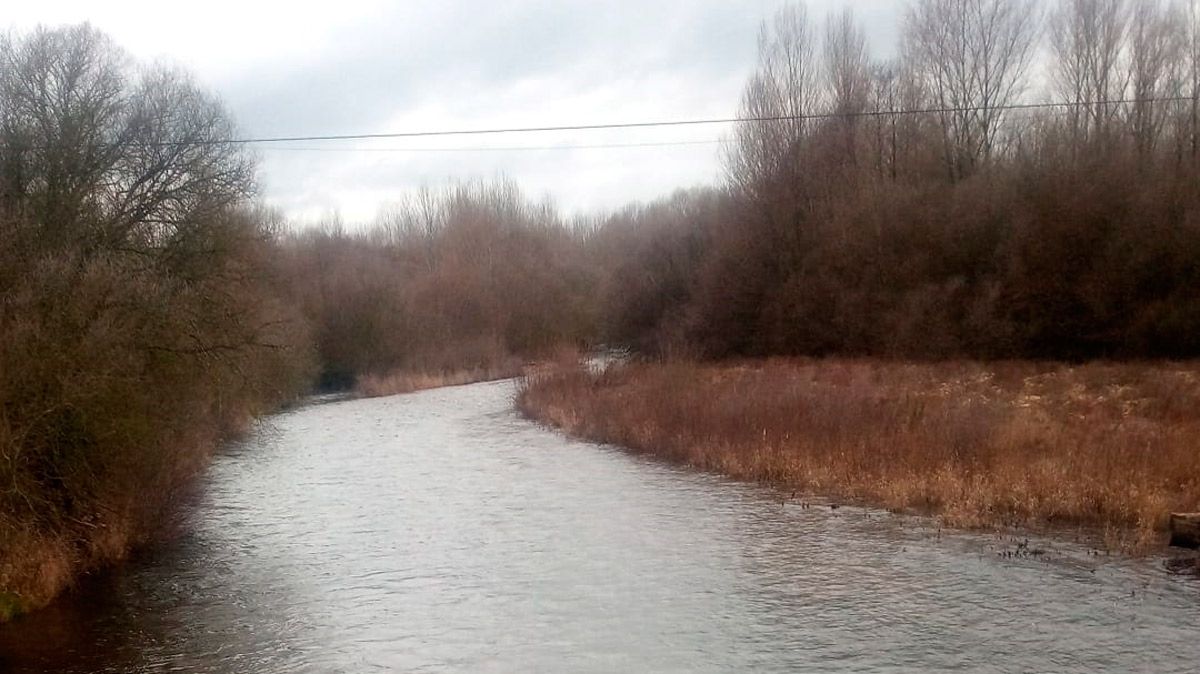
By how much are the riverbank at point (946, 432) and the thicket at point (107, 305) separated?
9.33 m

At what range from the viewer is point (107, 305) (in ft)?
44.9

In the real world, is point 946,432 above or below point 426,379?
below

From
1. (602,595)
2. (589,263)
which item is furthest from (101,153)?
(589,263)

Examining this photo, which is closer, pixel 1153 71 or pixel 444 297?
pixel 1153 71

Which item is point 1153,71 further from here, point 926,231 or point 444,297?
point 444,297

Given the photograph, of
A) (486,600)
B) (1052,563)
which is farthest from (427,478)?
(1052,563)

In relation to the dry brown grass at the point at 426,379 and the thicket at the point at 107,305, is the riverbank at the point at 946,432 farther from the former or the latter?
the dry brown grass at the point at 426,379

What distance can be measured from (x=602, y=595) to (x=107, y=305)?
7.38 metres

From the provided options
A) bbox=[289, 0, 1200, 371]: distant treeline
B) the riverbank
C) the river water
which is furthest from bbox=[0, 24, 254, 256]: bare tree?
bbox=[289, 0, 1200, 371]: distant treeline

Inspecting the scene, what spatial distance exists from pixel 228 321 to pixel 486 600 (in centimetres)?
939

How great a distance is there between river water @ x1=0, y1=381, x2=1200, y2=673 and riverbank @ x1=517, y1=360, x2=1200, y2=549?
102 cm

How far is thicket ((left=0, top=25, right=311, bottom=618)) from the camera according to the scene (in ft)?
40.8

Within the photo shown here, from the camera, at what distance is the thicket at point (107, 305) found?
40.8ft

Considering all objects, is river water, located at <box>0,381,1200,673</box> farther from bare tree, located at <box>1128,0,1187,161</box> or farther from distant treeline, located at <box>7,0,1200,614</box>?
bare tree, located at <box>1128,0,1187,161</box>
